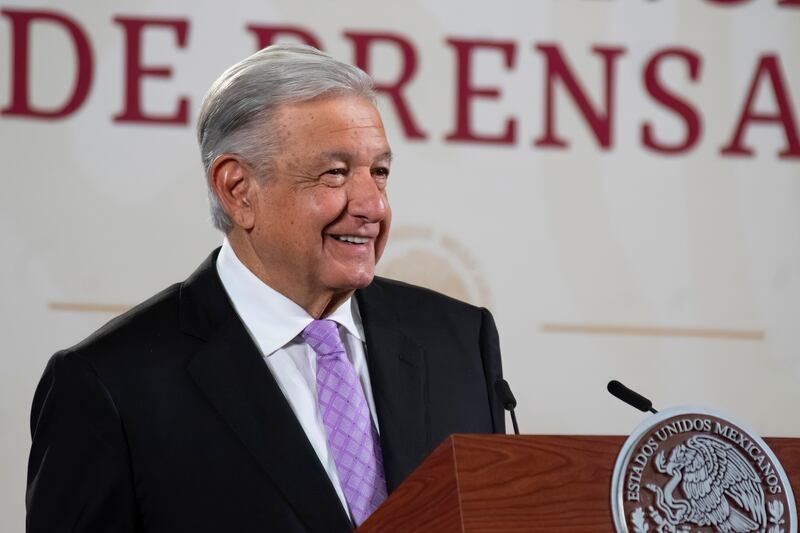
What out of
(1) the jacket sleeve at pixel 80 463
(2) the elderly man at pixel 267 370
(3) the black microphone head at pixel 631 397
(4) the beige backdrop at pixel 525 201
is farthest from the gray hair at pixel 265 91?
(4) the beige backdrop at pixel 525 201

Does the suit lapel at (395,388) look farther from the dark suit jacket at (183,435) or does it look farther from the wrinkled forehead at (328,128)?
the wrinkled forehead at (328,128)

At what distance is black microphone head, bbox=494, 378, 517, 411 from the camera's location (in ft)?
6.01

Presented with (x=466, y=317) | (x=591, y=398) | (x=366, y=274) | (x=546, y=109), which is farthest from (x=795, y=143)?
(x=366, y=274)

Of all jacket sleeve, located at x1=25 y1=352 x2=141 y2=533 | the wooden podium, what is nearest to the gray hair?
jacket sleeve, located at x1=25 y1=352 x2=141 y2=533

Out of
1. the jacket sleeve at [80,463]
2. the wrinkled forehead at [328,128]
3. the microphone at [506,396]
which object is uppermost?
the wrinkled forehead at [328,128]

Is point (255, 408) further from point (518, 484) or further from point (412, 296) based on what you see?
point (518, 484)

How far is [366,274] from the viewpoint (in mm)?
1894

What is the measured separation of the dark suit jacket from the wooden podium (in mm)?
446

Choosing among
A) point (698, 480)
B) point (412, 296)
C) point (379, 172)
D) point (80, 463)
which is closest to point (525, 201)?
point (412, 296)

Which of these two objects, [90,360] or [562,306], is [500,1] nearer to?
[562,306]

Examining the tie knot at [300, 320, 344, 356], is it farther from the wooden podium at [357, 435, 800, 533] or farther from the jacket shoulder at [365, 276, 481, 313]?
the wooden podium at [357, 435, 800, 533]

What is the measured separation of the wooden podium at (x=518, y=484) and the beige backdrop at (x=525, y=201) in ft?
6.44

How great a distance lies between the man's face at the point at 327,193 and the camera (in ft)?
6.18

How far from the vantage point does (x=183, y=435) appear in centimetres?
181
